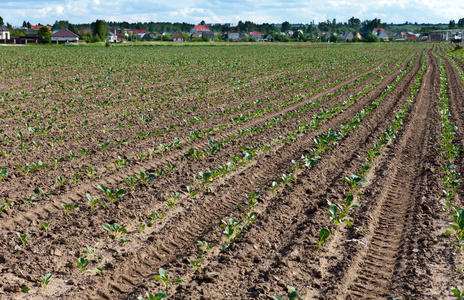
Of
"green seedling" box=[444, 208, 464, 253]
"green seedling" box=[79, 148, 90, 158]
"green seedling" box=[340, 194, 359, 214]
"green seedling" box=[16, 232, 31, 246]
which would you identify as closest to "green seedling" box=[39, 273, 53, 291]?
"green seedling" box=[16, 232, 31, 246]

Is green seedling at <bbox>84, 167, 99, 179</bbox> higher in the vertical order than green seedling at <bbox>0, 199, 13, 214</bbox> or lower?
higher

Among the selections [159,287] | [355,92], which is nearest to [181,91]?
[355,92]

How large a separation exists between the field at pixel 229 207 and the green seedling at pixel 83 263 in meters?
0.02

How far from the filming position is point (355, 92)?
19547 millimetres

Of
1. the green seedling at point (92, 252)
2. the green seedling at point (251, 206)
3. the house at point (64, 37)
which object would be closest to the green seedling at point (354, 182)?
the green seedling at point (251, 206)

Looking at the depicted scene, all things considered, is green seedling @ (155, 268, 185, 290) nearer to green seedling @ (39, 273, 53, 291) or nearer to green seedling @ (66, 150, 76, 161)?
green seedling @ (39, 273, 53, 291)

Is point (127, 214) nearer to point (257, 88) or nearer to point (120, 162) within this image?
point (120, 162)

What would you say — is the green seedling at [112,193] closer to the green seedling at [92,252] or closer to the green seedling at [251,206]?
the green seedling at [92,252]

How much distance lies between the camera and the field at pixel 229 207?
4.83m

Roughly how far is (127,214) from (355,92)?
15479mm

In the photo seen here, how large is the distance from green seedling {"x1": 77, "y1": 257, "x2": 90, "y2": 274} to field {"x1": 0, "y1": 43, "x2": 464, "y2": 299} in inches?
0.6

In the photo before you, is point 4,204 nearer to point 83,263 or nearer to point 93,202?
point 93,202

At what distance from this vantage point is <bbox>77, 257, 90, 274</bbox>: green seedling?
4.83 metres

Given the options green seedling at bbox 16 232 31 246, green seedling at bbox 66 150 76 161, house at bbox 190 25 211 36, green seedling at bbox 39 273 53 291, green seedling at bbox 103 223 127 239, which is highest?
house at bbox 190 25 211 36
